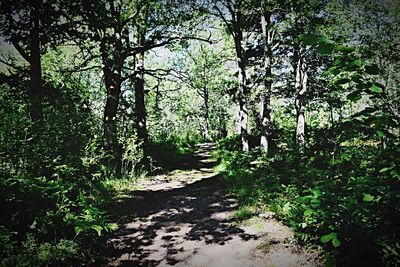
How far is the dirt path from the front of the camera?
4938mm

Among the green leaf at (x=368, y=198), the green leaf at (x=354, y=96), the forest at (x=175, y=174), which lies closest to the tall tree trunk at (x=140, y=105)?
the forest at (x=175, y=174)

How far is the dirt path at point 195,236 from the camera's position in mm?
4938

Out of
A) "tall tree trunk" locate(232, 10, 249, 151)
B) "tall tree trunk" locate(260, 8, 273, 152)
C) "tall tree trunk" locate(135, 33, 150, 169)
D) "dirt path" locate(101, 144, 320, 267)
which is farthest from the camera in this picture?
"tall tree trunk" locate(232, 10, 249, 151)

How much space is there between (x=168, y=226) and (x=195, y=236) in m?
1.01

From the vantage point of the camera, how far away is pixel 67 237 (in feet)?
16.7

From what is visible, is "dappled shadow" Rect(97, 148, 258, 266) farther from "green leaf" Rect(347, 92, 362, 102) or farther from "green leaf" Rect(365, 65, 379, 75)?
"green leaf" Rect(365, 65, 379, 75)

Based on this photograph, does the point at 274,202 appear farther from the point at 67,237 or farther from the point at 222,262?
the point at 67,237

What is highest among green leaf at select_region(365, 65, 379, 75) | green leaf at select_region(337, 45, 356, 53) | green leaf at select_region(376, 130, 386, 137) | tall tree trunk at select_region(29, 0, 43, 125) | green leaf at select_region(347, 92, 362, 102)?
tall tree trunk at select_region(29, 0, 43, 125)

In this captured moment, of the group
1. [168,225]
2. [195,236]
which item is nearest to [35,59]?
[168,225]

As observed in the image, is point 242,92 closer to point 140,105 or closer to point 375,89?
point 140,105

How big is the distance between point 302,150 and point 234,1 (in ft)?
32.7

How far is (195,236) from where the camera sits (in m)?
6.13

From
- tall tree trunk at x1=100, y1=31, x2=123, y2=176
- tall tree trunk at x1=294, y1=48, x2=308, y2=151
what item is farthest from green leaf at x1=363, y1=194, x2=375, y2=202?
tall tree trunk at x1=294, y1=48, x2=308, y2=151

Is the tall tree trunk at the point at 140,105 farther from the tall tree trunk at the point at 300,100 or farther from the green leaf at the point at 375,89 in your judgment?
the green leaf at the point at 375,89
